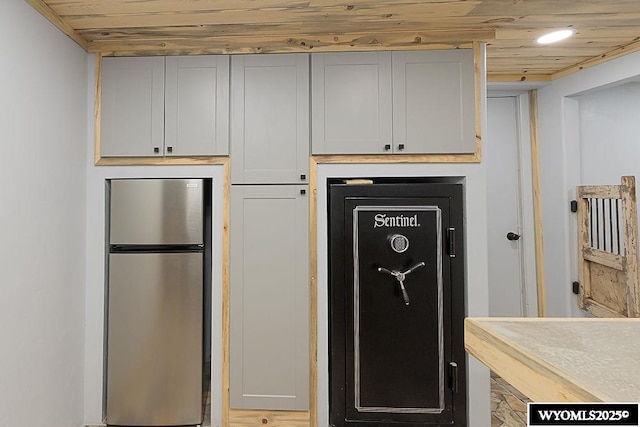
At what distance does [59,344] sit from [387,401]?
194 centimetres

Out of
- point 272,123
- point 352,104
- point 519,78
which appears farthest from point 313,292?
point 519,78

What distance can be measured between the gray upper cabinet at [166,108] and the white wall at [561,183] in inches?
107

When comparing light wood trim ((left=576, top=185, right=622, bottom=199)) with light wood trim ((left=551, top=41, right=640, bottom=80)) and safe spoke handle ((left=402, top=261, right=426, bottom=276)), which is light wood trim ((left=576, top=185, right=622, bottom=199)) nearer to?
light wood trim ((left=551, top=41, right=640, bottom=80))

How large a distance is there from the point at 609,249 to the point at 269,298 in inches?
105

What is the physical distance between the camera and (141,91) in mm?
2375

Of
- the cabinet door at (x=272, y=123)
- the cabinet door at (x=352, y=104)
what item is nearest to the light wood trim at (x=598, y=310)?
the cabinet door at (x=352, y=104)

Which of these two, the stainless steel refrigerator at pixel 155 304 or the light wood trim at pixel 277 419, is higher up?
the stainless steel refrigerator at pixel 155 304

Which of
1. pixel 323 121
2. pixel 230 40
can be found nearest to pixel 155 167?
pixel 230 40

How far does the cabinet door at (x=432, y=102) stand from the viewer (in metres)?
2.32

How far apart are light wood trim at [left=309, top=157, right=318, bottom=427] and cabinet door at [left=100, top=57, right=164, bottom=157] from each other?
100 centimetres

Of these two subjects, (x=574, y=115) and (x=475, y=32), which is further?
(x=574, y=115)

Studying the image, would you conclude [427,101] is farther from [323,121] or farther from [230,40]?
[230,40]

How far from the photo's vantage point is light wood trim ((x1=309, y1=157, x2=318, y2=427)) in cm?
230

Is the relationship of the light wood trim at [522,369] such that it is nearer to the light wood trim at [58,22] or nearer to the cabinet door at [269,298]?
the cabinet door at [269,298]
